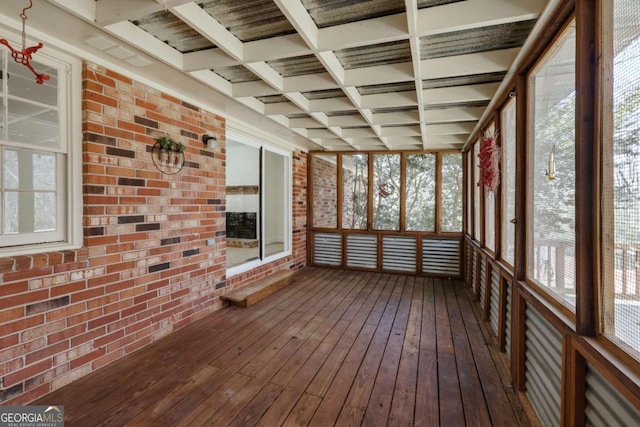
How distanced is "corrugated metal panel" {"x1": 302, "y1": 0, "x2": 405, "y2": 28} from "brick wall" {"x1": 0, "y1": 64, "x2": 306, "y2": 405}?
1.70 meters

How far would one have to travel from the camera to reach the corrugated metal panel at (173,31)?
6.25 ft

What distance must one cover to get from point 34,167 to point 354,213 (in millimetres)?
4678

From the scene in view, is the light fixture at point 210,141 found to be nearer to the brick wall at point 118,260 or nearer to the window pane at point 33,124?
the brick wall at point 118,260

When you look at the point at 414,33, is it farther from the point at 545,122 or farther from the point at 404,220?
the point at 404,220

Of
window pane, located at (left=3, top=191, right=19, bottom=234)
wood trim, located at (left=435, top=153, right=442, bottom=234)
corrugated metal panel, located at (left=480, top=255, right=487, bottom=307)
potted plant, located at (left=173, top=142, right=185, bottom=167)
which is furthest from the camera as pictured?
wood trim, located at (left=435, top=153, right=442, bottom=234)

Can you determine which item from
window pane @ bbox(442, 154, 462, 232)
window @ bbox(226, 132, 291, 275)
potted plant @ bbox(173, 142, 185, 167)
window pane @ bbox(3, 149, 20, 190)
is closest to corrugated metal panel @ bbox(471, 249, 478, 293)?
window pane @ bbox(442, 154, 462, 232)

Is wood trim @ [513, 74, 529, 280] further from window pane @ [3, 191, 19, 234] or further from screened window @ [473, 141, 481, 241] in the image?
window pane @ [3, 191, 19, 234]

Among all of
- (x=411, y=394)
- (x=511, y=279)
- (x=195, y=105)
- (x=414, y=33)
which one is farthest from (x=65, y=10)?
(x=511, y=279)

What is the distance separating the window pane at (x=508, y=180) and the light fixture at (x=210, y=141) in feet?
9.68

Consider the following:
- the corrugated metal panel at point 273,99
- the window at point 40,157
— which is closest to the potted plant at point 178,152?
the window at point 40,157

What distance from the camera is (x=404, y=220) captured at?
549 centimetres

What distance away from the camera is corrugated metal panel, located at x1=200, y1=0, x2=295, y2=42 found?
1.78 metres

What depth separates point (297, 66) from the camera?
2568 millimetres

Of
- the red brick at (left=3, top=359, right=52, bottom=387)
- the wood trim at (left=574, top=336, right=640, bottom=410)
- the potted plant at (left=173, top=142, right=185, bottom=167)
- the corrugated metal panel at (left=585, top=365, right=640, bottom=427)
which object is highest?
Result: the potted plant at (left=173, top=142, right=185, bottom=167)
